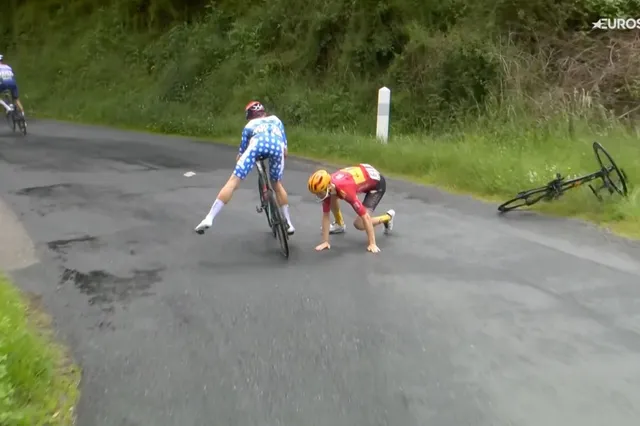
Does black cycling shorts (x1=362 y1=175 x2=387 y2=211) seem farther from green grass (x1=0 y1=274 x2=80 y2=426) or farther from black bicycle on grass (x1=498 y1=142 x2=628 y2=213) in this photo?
green grass (x1=0 y1=274 x2=80 y2=426)

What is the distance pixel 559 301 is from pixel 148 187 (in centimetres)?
719

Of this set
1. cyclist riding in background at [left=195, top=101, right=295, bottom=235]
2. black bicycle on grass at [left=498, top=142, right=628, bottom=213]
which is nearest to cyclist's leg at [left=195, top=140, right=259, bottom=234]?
cyclist riding in background at [left=195, top=101, right=295, bottom=235]

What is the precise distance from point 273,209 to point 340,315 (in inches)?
84.1

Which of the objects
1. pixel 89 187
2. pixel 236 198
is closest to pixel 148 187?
pixel 89 187

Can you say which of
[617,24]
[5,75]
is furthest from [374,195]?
[5,75]

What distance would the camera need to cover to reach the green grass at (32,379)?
3.98 meters

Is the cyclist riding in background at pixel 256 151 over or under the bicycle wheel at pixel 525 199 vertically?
over

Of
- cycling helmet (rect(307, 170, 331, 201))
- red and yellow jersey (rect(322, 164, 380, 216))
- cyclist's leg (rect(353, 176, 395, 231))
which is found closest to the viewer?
cycling helmet (rect(307, 170, 331, 201))

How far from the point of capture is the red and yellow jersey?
7.52 meters

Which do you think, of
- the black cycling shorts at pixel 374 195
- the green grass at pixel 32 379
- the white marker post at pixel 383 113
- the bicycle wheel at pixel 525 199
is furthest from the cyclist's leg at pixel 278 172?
the white marker post at pixel 383 113

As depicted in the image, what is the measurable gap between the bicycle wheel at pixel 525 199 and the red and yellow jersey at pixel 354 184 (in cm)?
221

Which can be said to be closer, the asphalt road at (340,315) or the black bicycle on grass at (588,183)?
the asphalt road at (340,315)

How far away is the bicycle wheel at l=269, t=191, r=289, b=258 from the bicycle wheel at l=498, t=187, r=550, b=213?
318 centimetres

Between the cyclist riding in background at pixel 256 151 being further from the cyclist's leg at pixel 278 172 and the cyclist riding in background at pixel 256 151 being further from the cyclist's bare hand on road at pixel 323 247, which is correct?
the cyclist's bare hand on road at pixel 323 247
